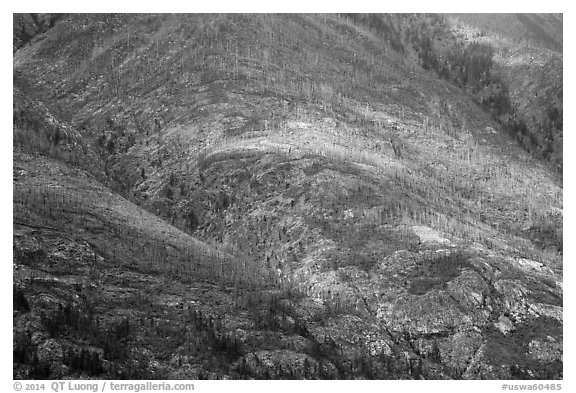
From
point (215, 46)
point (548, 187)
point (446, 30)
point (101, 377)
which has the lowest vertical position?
point (101, 377)

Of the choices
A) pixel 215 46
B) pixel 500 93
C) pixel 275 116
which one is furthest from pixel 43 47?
pixel 500 93

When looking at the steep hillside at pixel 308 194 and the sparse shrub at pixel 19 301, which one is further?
the steep hillside at pixel 308 194

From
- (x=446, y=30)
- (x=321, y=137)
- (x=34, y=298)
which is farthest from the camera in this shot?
(x=446, y=30)

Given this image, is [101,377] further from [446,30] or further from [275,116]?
[446,30]

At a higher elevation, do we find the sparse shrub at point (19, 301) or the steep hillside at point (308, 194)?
the steep hillside at point (308, 194)

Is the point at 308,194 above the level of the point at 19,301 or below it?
above

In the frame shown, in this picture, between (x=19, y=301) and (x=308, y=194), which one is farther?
(x=308, y=194)

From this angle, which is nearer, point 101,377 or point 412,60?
point 101,377

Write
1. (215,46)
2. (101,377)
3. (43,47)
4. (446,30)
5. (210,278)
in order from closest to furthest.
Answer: (101,377)
(210,278)
(215,46)
(43,47)
(446,30)
